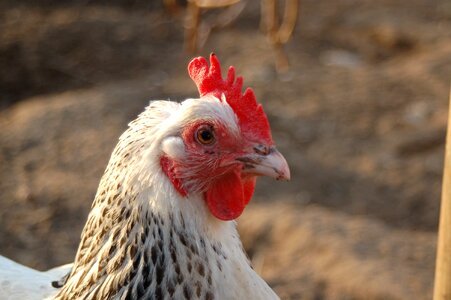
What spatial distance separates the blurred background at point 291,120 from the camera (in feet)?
16.6

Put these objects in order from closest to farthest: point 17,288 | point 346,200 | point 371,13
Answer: point 17,288
point 346,200
point 371,13

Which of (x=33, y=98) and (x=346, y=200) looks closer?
(x=346, y=200)

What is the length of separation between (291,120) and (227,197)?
12.2 ft

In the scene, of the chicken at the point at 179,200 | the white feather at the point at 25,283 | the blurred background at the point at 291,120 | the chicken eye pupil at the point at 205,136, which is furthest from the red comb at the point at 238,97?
the blurred background at the point at 291,120

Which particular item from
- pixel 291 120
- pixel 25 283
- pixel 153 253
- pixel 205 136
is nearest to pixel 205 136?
pixel 205 136

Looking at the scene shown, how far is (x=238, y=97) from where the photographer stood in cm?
280

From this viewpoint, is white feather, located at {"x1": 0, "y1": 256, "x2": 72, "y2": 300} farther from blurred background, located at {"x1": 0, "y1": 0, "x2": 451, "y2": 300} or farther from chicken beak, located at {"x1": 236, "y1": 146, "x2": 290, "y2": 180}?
blurred background, located at {"x1": 0, "y1": 0, "x2": 451, "y2": 300}

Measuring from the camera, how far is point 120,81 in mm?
7277

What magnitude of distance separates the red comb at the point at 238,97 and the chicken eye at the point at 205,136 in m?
0.10

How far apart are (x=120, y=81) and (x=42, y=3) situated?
1.82m

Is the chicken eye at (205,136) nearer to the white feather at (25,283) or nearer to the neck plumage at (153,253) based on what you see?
the neck plumage at (153,253)

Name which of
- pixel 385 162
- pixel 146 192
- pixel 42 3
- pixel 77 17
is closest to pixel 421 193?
pixel 385 162

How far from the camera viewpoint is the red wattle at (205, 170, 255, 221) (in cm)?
274

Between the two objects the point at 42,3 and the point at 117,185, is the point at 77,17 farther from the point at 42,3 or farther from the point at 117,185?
the point at 117,185
